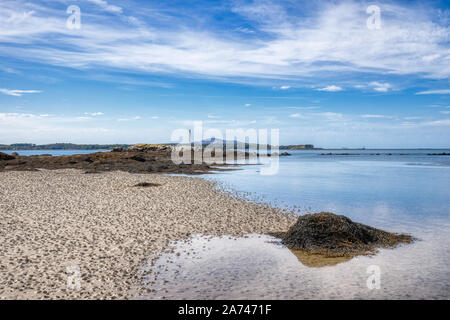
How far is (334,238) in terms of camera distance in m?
12.2

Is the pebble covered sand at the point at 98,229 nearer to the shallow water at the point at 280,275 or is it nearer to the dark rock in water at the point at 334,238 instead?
the shallow water at the point at 280,275

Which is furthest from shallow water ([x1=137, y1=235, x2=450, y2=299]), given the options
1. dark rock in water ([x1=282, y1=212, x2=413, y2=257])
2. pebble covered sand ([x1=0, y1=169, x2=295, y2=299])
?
pebble covered sand ([x1=0, y1=169, x2=295, y2=299])

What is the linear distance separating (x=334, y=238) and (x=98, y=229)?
942cm

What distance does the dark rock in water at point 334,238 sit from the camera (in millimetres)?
11859

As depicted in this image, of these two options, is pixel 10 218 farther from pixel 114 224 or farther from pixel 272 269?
pixel 272 269

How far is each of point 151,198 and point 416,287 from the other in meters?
16.5

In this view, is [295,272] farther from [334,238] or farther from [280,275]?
[334,238]

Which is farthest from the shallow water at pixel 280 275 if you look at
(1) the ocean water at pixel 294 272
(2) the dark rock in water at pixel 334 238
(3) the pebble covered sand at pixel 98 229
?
(3) the pebble covered sand at pixel 98 229

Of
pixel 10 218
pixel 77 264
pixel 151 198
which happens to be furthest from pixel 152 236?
pixel 151 198

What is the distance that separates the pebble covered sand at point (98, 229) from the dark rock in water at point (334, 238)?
236 centimetres

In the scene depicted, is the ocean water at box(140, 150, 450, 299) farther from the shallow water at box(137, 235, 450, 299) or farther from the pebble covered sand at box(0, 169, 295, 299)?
the pebble covered sand at box(0, 169, 295, 299)

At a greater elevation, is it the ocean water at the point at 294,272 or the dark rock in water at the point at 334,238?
the dark rock in water at the point at 334,238

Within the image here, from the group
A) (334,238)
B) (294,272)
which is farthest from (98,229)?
(334,238)

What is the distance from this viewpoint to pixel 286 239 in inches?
508
